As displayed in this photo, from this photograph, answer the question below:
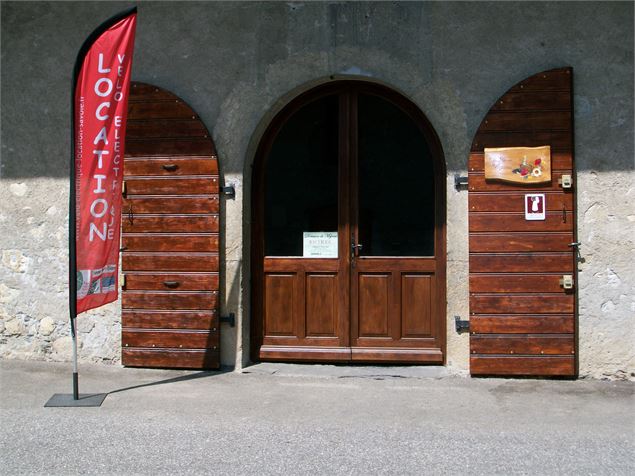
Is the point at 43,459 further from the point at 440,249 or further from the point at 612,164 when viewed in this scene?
the point at 612,164

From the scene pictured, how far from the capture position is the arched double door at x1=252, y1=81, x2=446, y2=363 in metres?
6.21

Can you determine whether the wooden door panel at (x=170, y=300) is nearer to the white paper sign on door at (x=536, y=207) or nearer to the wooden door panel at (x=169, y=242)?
the wooden door panel at (x=169, y=242)

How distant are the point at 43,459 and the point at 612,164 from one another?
5015 mm

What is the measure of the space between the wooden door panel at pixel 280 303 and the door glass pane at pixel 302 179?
0.83ft

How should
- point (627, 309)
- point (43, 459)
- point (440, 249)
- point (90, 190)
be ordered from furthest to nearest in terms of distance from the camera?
point (440, 249) < point (627, 309) < point (90, 190) < point (43, 459)

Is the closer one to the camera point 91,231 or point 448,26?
point 91,231

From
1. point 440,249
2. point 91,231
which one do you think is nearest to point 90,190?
point 91,231

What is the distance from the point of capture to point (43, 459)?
399cm

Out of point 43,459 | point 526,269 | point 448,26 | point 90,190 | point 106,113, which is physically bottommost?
point 43,459

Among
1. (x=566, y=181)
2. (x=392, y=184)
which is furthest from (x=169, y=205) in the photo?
(x=566, y=181)

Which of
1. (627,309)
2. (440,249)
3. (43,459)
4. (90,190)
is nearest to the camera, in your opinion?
(43,459)

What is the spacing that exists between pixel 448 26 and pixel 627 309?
297cm

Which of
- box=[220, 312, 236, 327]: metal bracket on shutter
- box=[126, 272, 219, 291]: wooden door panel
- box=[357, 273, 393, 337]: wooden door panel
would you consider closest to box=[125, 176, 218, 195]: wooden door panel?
box=[126, 272, 219, 291]: wooden door panel

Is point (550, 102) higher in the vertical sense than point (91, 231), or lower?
higher
